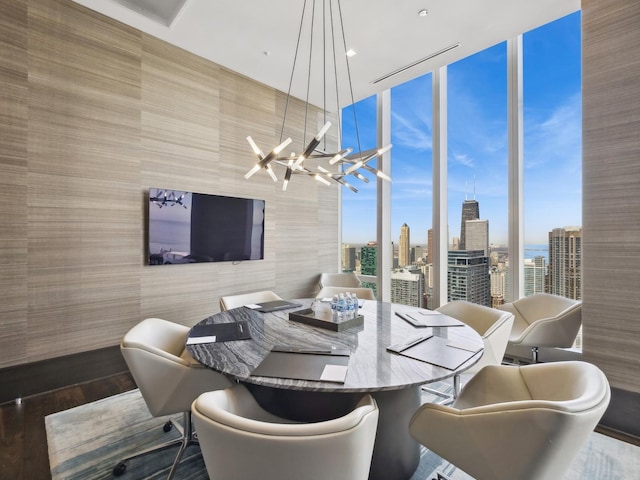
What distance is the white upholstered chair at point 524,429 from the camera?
1.02 meters

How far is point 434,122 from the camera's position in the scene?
12.9 feet

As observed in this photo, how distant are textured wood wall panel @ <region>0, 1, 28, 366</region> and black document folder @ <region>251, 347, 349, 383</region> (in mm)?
2385

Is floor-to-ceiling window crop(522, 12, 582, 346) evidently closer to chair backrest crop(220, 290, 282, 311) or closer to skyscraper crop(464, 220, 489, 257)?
skyscraper crop(464, 220, 489, 257)

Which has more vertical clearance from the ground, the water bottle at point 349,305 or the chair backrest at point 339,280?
the water bottle at point 349,305

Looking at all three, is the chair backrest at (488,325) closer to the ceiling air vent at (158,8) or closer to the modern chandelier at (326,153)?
the modern chandelier at (326,153)

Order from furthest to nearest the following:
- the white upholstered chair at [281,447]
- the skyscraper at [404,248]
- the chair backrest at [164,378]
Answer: the skyscraper at [404,248]
the chair backrest at [164,378]
the white upholstered chair at [281,447]

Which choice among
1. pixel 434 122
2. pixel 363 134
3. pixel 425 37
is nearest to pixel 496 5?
pixel 425 37

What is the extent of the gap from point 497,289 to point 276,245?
2.81 m

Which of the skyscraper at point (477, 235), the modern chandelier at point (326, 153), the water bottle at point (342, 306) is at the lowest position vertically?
the water bottle at point (342, 306)

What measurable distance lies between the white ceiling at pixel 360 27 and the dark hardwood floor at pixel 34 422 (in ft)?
11.2

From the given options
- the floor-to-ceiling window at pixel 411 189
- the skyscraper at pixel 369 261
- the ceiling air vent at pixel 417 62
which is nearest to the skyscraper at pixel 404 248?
the floor-to-ceiling window at pixel 411 189

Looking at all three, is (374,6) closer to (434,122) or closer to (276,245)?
(434,122)

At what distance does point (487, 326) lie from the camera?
93.7 inches

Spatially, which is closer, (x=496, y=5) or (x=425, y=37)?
(x=496, y=5)
